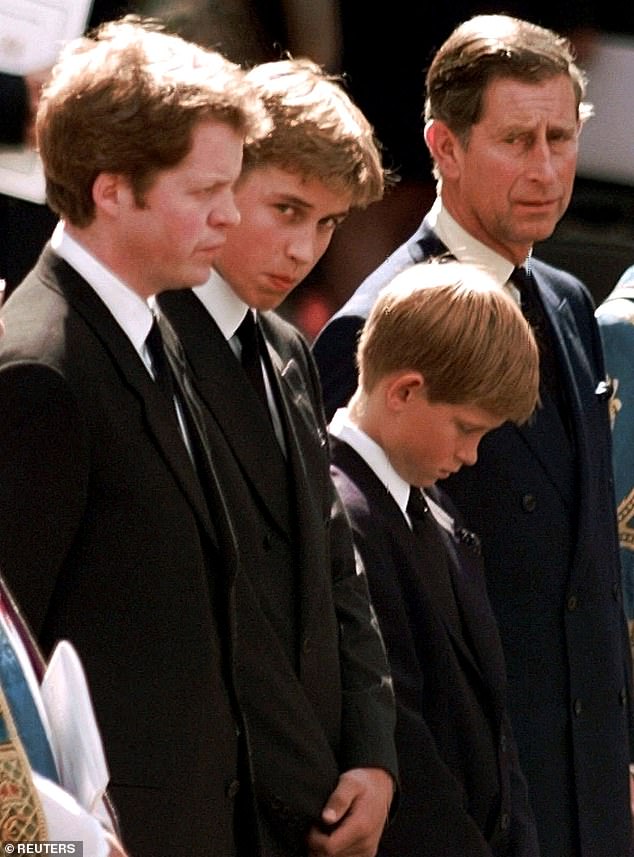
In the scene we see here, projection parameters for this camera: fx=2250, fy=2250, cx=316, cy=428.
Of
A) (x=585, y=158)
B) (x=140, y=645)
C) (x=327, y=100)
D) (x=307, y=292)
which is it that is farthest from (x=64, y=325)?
(x=585, y=158)

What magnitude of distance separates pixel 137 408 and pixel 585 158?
313 centimetres

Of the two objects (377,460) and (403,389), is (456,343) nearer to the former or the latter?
(403,389)

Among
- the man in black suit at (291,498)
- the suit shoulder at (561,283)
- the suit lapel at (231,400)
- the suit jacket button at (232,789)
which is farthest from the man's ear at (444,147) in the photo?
the suit jacket button at (232,789)

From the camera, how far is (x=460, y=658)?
11.5 feet

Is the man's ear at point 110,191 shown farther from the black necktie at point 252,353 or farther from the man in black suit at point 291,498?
the black necktie at point 252,353

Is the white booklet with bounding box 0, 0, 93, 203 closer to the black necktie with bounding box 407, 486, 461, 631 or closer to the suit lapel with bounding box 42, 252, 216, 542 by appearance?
the black necktie with bounding box 407, 486, 461, 631

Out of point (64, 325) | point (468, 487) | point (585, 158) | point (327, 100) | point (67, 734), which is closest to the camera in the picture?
point (67, 734)

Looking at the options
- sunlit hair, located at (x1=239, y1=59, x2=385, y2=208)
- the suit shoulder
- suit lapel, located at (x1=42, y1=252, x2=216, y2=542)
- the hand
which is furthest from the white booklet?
the hand

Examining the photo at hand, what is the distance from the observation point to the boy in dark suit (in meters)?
3.47

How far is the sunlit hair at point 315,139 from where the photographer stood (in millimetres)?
3336

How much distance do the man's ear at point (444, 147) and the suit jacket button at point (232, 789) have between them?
1.46 meters

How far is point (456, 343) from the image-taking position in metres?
3.50

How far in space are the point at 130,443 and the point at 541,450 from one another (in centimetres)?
122

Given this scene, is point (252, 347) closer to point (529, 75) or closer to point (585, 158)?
point (529, 75)
